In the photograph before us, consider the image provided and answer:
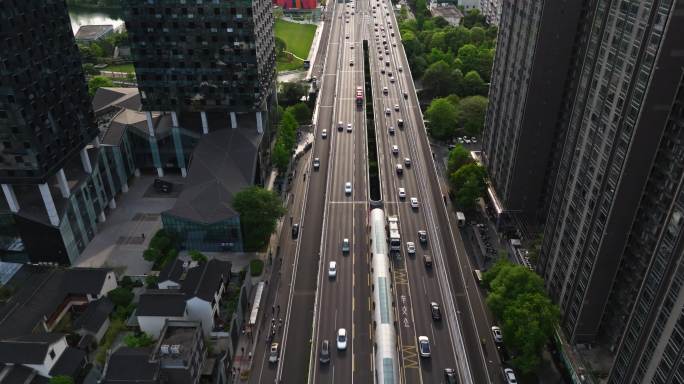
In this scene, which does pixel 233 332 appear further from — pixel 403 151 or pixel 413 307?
pixel 403 151

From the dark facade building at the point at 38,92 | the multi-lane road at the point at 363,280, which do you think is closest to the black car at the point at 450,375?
the multi-lane road at the point at 363,280

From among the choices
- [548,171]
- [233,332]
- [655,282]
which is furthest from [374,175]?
[655,282]

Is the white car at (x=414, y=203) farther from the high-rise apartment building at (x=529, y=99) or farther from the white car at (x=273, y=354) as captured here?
the white car at (x=273, y=354)

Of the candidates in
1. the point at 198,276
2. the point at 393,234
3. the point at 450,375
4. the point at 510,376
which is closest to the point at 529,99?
the point at 393,234

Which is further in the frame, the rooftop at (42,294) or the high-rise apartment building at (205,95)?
the high-rise apartment building at (205,95)

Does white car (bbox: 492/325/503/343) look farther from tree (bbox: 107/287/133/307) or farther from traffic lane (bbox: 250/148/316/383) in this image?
tree (bbox: 107/287/133/307)

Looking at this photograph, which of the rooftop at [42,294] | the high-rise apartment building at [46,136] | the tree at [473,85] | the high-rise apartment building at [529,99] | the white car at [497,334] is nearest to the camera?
the rooftop at [42,294]

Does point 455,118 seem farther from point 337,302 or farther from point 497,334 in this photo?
point 337,302
